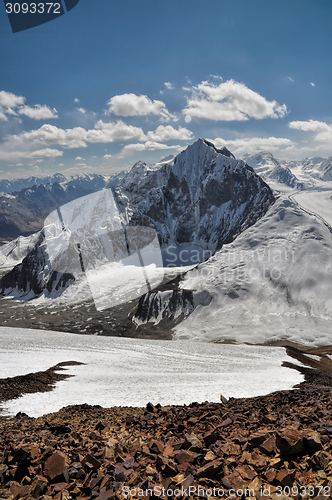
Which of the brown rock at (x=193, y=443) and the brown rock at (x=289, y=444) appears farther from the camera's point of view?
the brown rock at (x=193, y=443)

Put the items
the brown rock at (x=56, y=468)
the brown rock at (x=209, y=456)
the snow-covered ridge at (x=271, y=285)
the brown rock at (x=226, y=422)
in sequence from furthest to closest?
1. the snow-covered ridge at (x=271, y=285)
2. the brown rock at (x=226, y=422)
3. the brown rock at (x=209, y=456)
4. the brown rock at (x=56, y=468)

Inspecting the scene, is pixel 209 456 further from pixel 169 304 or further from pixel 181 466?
pixel 169 304

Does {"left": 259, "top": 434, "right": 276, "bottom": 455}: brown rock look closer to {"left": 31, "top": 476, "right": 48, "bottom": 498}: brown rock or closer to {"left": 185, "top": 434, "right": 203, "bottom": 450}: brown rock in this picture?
{"left": 185, "top": 434, "right": 203, "bottom": 450}: brown rock

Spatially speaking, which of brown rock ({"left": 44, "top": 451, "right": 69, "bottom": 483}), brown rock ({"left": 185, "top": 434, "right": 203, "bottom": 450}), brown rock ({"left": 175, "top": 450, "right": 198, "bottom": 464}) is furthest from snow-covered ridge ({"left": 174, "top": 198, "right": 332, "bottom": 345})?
brown rock ({"left": 44, "top": 451, "right": 69, "bottom": 483})

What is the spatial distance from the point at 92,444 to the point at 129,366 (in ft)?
93.3

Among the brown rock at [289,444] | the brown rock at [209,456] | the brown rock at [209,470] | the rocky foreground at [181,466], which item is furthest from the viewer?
the brown rock at [209,456]

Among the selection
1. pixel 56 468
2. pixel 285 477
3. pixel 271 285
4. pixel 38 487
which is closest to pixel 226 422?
pixel 285 477

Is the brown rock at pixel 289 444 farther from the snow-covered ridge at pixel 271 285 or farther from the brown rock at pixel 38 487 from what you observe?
the snow-covered ridge at pixel 271 285

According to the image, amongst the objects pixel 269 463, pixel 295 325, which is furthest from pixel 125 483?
pixel 295 325

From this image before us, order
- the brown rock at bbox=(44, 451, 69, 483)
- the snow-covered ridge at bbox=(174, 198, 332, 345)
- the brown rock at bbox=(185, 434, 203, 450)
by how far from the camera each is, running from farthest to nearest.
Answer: the snow-covered ridge at bbox=(174, 198, 332, 345) → the brown rock at bbox=(185, 434, 203, 450) → the brown rock at bbox=(44, 451, 69, 483)

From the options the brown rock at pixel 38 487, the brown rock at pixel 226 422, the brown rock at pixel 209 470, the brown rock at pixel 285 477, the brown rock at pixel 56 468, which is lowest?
the brown rock at pixel 226 422

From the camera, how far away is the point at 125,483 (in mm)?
4793

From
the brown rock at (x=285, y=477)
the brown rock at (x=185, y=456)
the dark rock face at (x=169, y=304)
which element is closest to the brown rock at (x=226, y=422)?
the brown rock at (x=185, y=456)

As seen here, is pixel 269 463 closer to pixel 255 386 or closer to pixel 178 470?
pixel 178 470
